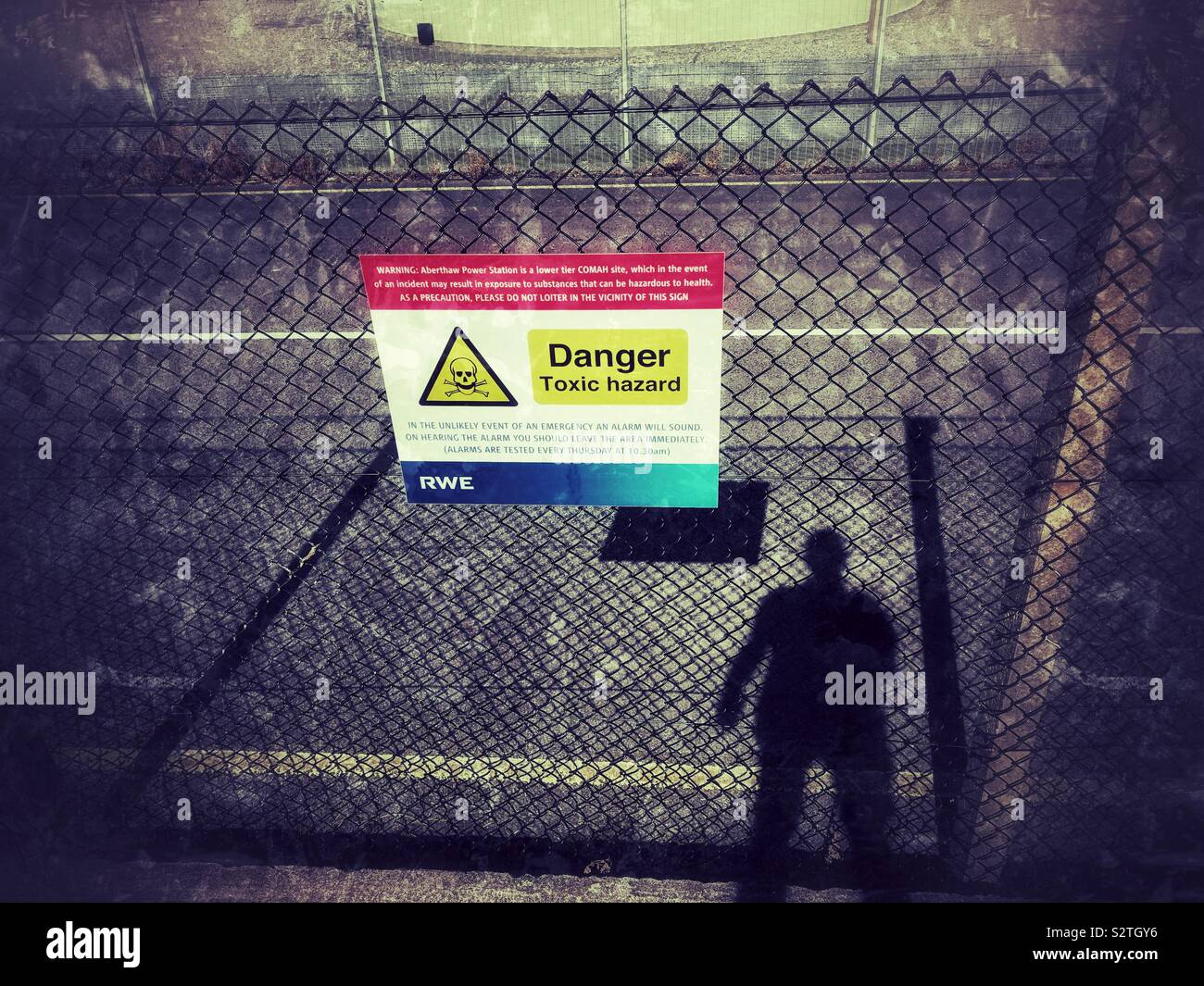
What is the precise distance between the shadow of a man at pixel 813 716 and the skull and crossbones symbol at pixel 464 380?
2676 mm

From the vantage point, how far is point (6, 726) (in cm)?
463

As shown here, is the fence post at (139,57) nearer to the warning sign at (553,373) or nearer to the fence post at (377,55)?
the fence post at (377,55)

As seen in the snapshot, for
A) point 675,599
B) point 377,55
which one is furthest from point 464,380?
point 377,55

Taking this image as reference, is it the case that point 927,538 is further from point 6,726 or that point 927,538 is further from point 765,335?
point 6,726

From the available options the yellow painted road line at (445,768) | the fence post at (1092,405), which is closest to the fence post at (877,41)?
the fence post at (1092,405)

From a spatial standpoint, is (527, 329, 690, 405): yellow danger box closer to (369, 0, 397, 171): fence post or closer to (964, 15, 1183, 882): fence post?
(964, 15, 1183, 882): fence post

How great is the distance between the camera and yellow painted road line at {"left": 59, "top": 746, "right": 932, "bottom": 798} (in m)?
4.54

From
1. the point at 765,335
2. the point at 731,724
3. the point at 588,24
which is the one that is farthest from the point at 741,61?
the point at 731,724

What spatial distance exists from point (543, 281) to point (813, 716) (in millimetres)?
3080

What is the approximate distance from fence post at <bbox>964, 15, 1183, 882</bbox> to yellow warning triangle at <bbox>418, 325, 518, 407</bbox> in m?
2.07

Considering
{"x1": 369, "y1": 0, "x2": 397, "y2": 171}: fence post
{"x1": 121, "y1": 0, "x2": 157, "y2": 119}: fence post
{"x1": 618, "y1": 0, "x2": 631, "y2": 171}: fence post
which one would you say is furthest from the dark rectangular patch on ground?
{"x1": 121, "y1": 0, "x2": 157, "y2": 119}: fence post

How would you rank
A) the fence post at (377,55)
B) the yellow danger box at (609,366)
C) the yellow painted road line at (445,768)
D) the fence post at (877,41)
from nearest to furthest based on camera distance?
the yellow danger box at (609,366) → the yellow painted road line at (445,768) → the fence post at (877,41) → the fence post at (377,55)

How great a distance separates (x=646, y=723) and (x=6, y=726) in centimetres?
369

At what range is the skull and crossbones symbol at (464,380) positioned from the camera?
3092mm
